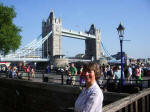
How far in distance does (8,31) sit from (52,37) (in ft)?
129

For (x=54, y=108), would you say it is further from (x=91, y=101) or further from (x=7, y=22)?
(x=7, y=22)

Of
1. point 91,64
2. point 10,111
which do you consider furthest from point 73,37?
point 91,64

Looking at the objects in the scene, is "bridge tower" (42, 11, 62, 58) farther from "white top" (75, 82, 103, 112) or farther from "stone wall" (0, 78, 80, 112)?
"white top" (75, 82, 103, 112)

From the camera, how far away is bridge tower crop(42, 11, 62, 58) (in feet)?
182

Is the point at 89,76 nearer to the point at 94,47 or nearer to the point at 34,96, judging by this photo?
the point at 34,96

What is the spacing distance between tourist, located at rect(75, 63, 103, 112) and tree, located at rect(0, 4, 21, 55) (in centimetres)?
1591

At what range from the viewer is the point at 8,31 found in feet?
54.8

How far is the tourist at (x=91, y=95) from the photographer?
174 cm

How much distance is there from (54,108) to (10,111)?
4.26 metres

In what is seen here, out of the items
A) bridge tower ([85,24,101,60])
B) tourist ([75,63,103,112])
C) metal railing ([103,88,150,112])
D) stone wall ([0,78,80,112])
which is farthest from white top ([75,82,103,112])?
bridge tower ([85,24,101,60])

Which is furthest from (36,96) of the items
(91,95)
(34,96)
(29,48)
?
(29,48)

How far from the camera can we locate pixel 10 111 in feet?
35.7

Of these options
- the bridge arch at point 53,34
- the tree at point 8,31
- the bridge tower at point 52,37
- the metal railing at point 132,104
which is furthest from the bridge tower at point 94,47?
the metal railing at point 132,104

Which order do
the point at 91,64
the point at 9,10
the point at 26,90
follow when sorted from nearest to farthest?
1. the point at 91,64
2. the point at 26,90
3. the point at 9,10
